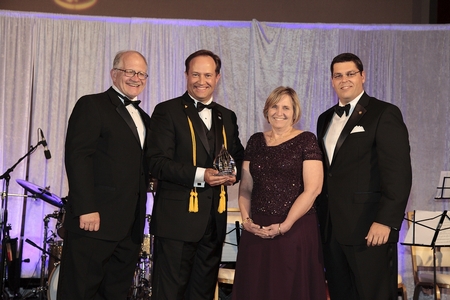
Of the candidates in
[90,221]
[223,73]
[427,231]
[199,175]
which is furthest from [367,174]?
[223,73]

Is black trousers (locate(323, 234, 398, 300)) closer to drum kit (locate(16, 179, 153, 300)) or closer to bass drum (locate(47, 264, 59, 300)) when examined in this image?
drum kit (locate(16, 179, 153, 300))

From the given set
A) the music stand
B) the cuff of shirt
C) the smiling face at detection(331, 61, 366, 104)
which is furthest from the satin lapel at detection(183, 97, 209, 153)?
the music stand

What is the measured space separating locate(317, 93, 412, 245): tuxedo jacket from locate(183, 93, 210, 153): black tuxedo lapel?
2.83 ft

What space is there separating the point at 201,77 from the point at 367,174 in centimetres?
129

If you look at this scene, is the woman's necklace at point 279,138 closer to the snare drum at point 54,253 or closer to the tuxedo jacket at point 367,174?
the tuxedo jacket at point 367,174

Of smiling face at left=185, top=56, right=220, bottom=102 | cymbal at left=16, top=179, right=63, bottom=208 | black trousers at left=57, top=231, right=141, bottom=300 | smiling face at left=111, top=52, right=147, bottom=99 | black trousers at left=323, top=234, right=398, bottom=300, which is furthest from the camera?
cymbal at left=16, top=179, right=63, bottom=208

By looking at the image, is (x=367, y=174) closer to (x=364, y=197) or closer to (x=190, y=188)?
(x=364, y=197)

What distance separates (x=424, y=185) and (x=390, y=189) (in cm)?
373

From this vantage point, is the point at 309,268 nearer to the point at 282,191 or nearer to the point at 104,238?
the point at 282,191

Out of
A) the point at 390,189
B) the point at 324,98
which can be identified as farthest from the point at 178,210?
the point at 324,98

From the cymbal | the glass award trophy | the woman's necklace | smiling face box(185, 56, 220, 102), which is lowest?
the cymbal

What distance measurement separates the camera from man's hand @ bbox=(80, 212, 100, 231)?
12.0ft

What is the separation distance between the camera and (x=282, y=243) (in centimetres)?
373

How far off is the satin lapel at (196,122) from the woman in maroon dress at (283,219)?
1.33 feet
